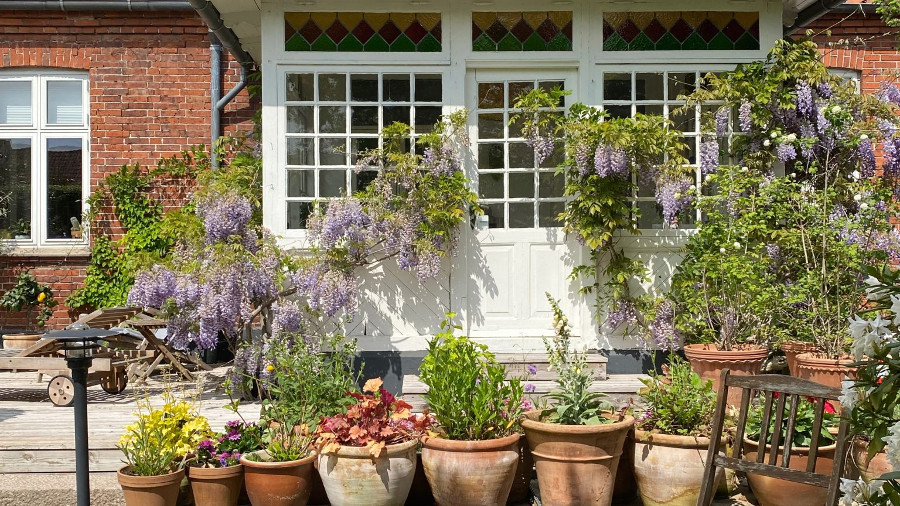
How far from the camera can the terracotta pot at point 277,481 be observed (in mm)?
3674

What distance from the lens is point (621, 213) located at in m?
5.88

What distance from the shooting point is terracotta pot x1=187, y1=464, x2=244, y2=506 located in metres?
3.74

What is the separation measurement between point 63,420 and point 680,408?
3.69 m

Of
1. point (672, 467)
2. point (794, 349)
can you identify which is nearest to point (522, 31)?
point (794, 349)

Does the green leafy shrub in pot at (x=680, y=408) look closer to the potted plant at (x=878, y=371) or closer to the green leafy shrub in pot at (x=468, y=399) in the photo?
the green leafy shrub in pot at (x=468, y=399)

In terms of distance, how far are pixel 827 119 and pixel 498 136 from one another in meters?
2.30

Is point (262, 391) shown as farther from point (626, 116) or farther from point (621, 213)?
point (626, 116)

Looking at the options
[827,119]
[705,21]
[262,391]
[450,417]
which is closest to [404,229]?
[262,391]

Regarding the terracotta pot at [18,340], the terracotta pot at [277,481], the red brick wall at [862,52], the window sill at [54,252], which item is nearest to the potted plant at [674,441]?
the terracotta pot at [277,481]

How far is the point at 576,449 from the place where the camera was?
3658 millimetres

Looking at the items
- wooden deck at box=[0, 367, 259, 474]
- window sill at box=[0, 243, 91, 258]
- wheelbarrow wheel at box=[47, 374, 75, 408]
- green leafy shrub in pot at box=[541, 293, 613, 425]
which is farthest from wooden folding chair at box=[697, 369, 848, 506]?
window sill at box=[0, 243, 91, 258]

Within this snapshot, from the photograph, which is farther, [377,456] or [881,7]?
[881,7]

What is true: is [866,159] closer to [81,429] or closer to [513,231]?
[513,231]

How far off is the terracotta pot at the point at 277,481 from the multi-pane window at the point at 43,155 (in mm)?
5442
